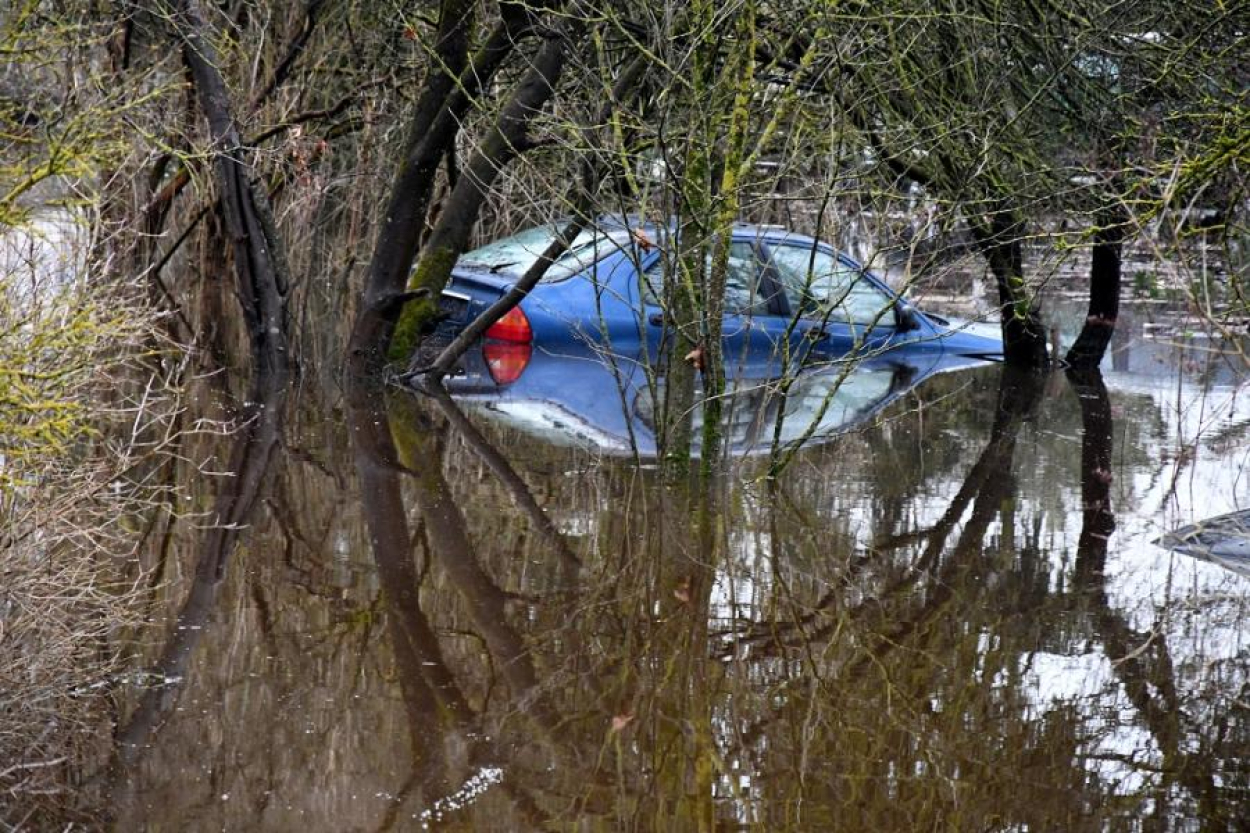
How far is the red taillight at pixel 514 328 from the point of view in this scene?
1323 cm

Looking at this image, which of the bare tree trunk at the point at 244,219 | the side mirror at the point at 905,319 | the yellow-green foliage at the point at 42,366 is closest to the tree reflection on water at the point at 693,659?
the yellow-green foliage at the point at 42,366

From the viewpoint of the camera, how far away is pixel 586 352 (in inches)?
543

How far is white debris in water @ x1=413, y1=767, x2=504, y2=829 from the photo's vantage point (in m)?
4.26

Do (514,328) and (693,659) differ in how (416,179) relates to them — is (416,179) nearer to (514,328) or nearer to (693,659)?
(514,328)

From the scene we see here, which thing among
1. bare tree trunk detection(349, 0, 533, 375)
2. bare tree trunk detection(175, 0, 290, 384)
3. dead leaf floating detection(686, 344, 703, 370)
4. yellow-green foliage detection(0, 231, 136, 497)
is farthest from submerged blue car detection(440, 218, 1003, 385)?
yellow-green foliage detection(0, 231, 136, 497)

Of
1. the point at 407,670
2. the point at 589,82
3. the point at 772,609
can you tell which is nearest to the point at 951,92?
the point at 589,82

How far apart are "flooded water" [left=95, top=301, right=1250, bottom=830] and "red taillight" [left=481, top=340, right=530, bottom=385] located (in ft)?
10.9

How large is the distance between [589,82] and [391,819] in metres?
6.89

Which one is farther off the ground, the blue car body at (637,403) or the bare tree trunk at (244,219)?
the bare tree trunk at (244,219)

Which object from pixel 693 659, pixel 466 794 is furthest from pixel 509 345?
pixel 466 794

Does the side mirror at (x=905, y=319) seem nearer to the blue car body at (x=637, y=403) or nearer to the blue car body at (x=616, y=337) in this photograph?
the blue car body at (x=616, y=337)

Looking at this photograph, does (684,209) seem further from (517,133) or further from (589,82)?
(517,133)

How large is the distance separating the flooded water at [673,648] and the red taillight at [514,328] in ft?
11.7

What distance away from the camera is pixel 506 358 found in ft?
44.0
